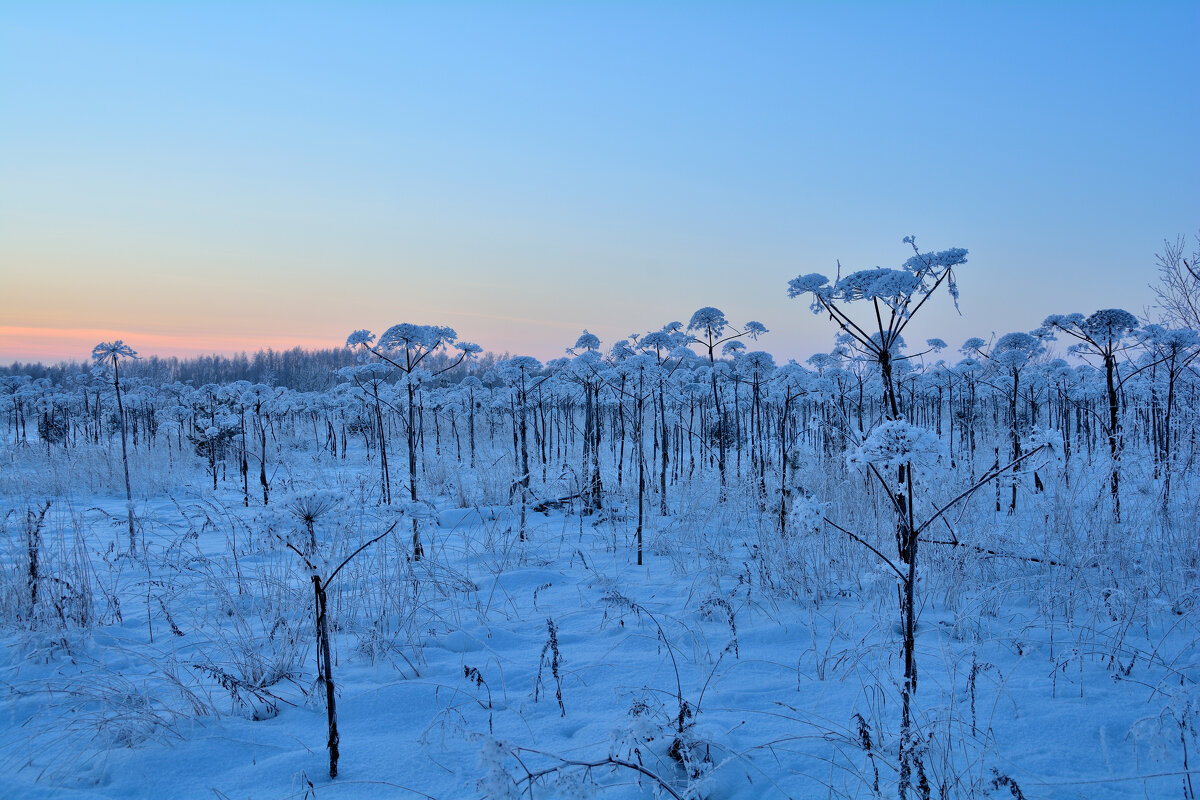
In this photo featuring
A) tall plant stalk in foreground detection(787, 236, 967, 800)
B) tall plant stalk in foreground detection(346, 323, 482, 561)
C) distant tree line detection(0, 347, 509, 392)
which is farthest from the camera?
distant tree line detection(0, 347, 509, 392)

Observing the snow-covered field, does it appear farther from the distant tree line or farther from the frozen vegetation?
the distant tree line

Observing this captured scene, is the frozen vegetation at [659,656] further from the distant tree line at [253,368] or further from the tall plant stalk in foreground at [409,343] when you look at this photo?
the distant tree line at [253,368]

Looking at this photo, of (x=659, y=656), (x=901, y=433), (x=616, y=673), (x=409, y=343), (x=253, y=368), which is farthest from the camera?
(x=253, y=368)

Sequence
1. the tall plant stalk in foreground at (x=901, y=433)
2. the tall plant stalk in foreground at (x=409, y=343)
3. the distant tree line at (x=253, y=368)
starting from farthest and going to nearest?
the distant tree line at (x=253, y=368) → the tall plant stalk in foreground at (x=409, y=343) → the tall plant stalk in foreground at (x=901, y=433)

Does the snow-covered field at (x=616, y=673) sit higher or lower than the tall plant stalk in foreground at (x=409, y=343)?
lower

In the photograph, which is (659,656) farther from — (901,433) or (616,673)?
(901,433)

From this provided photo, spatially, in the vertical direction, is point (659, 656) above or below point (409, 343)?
below

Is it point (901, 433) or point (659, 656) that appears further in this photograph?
point (659, 656)

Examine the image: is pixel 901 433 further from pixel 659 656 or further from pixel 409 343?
pixel 409 343

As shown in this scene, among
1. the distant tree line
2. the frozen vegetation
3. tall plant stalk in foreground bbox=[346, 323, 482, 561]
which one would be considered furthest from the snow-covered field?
the distant tree line

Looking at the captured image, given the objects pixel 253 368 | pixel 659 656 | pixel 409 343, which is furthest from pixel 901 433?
pixel 253 368

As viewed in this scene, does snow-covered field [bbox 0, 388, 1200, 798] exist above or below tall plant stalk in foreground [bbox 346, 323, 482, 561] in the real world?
below

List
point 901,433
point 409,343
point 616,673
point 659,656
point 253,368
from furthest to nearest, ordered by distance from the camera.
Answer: point 253,368 < point 409,343 < point 659,656 < point 616,673 < point 901,433

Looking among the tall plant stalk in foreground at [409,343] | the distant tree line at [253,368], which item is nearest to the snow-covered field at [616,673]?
the tall plant stalk in foreground at [409,343]
